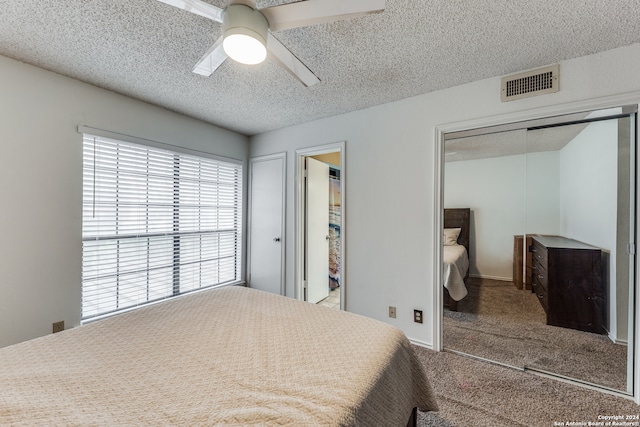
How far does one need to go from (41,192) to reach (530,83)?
3924 mm

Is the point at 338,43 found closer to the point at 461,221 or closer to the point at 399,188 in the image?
the point at 399,188

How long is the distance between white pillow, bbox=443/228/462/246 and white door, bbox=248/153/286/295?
1950mm

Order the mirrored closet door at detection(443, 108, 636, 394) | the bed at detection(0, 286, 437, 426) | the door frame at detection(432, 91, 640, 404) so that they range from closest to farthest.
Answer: the bed at detection(0, 286, 437, 426), the door frame at detection(432, 91, 640, 404), the mirrored closet door at detection(443, 108, 636, 394)

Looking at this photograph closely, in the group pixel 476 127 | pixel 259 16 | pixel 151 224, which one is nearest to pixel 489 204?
pixel 476 127

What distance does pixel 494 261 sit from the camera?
2.56m

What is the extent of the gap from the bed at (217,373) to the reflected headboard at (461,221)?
1539mm

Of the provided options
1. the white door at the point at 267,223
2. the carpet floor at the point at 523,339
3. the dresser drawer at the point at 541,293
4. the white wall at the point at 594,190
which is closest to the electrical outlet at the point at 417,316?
the carpet floor at the point at 523,339

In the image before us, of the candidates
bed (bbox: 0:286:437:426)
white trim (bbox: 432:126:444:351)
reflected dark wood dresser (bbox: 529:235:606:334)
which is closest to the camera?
bed (bbox: 0:286:437:426)

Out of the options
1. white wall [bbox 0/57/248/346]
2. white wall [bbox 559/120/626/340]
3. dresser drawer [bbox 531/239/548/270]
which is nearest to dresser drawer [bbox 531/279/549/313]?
dresser drawer [bbox 531/239/548/270]

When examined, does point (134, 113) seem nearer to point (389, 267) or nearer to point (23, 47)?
point (23, 47)

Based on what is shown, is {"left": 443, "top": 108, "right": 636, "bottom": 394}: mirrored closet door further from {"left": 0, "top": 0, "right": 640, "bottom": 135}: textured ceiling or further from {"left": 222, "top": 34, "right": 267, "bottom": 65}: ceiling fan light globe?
{"left": 222, "top": 34, "right": 267, "bottom": 65}: ceiling fan light globe

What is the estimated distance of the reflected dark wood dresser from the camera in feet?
6.63

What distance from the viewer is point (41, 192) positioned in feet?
6.80

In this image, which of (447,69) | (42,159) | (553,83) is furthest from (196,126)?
(553,83)
